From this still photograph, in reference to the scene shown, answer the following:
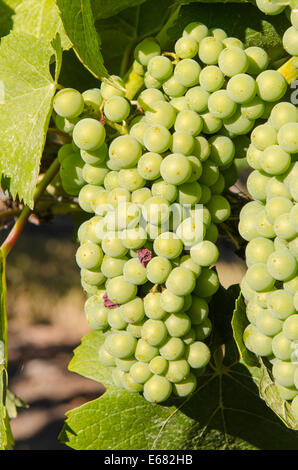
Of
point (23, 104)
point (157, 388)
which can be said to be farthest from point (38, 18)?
point (157, 388)

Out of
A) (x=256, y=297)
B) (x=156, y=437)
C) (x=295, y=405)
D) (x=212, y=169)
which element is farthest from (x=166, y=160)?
(x=156, y=437)

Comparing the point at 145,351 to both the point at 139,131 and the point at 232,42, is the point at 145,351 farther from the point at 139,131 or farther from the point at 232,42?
the point at 232,42

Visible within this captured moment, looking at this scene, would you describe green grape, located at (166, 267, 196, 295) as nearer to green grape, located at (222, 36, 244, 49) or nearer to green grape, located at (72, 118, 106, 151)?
green grape, located at (72, 118, 106, 151)

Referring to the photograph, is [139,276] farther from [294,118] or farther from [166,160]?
[294,118]

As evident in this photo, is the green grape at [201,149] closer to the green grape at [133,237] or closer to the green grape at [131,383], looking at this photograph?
the green grape at [133,237]

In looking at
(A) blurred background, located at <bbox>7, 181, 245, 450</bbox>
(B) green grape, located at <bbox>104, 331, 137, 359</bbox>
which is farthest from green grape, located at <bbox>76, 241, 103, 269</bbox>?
(A) blurred background, located at <bbox>7, 181, 245, 450</bbox>
